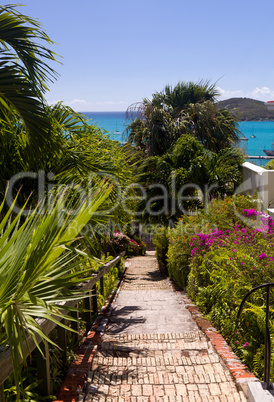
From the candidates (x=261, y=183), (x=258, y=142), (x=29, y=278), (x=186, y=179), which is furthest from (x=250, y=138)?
(x=29, y=278)

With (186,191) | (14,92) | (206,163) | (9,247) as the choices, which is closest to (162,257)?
(186,191)

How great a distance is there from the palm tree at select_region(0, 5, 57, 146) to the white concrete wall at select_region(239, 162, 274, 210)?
574cm

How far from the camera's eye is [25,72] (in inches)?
194

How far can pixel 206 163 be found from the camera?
43.3 ft

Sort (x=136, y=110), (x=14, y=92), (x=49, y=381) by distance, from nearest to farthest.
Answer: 1. (x=49, y=381)
2. (x=14, y=92)
3. (x=136, y=110)

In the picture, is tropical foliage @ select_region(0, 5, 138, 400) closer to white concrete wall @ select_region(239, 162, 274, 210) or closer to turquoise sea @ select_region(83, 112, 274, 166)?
turquoise sea @ select_region(83, 112, 274, 166)

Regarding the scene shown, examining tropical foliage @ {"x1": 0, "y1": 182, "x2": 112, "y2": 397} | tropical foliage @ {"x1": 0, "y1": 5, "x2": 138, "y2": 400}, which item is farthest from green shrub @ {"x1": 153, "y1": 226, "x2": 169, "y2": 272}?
tropical foliage @ {"x1": 0, "y1": 182, "x2": 112, "y2": 397}

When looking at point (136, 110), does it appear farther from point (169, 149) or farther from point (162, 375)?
point (162, 375)

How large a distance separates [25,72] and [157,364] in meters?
3.68

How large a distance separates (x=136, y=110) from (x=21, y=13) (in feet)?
41.1

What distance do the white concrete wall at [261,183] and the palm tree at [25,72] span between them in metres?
5.74

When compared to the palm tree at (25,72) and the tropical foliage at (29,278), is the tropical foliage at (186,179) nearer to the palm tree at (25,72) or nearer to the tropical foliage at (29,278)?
the palm tree at (25,72)

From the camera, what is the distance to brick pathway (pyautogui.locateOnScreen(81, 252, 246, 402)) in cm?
331

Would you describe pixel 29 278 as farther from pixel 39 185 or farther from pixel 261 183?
pixel 261 183
